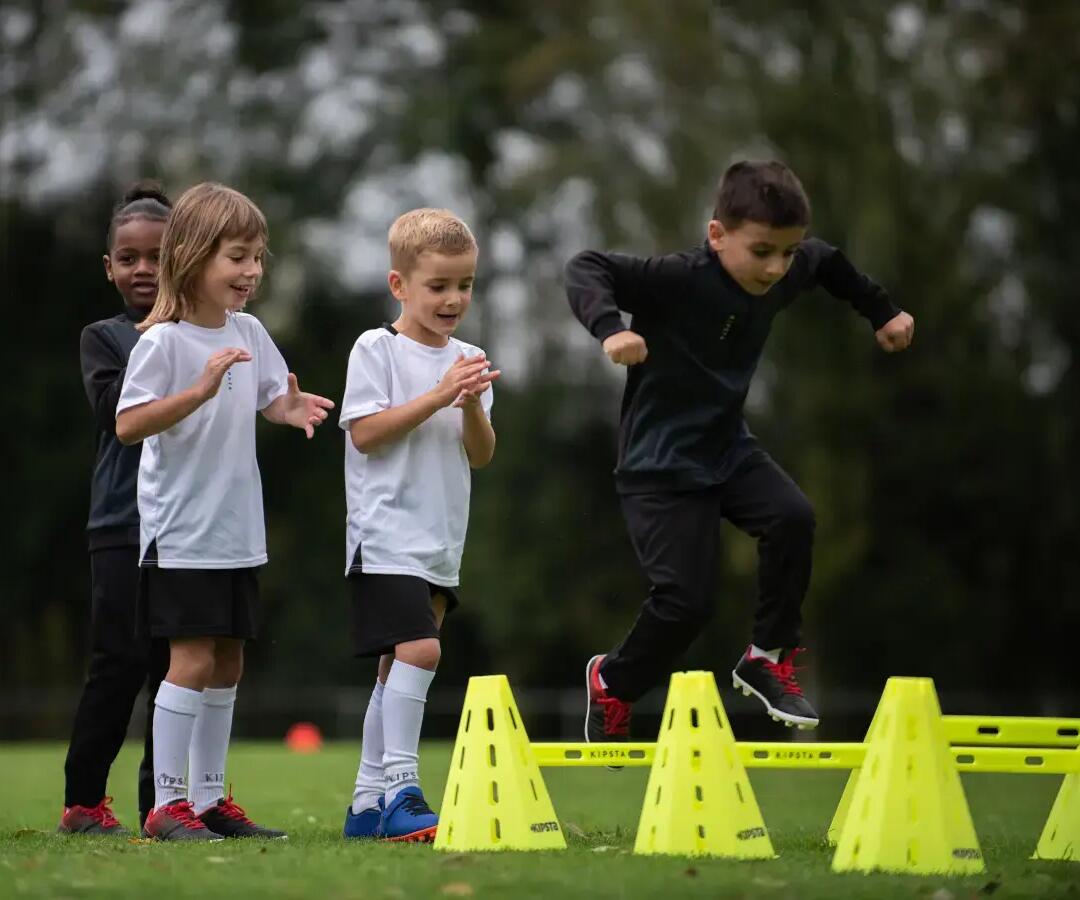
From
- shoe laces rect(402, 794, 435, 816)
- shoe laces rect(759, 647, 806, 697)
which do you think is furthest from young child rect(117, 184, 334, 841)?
shoe laces rect(759, 647, 806, 697)

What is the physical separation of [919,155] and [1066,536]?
5269 millimetres

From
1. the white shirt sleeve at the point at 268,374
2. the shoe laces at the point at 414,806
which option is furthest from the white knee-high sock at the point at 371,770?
the white shirt sleeve at the point at 268,374

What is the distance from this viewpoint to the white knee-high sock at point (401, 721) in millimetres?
5875

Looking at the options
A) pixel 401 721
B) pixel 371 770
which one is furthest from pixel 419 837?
pixel 371 770

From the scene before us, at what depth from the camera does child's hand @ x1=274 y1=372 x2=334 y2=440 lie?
617 cm

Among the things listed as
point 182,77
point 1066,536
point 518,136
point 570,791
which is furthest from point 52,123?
point 570,791

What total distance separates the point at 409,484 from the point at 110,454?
1252mm

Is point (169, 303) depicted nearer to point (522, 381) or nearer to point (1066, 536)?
point (522, 381)

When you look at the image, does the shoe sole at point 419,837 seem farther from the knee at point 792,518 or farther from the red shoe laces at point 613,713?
the knee at point 792,518

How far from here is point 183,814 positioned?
5.89m

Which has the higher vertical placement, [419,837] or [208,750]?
[208,750]

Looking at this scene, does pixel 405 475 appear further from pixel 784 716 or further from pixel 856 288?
pixel 856 288

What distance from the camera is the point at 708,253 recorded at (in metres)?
6.58

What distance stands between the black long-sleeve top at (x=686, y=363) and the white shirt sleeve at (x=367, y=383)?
0.78 meters
